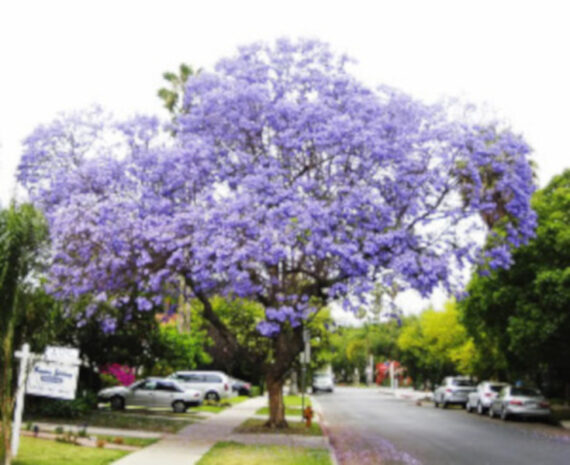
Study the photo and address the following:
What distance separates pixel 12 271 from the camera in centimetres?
1059

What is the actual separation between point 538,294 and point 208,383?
2051cm

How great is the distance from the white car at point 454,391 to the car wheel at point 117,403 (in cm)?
1850

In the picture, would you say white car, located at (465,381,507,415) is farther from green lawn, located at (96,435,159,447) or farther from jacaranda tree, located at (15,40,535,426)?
green lawn, located at (96,435,159,447)

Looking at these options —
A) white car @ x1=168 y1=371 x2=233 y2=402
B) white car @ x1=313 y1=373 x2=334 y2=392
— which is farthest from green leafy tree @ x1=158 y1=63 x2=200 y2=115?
white car @ x1=313 y1=373 x2=334 y2=392

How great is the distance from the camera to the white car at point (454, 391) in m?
41.0

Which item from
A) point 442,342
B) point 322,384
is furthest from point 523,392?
point 322,384

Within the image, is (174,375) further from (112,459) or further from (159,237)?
(112,459)

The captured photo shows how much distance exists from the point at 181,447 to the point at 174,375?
918 inches

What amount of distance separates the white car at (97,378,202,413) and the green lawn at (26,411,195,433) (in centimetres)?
417

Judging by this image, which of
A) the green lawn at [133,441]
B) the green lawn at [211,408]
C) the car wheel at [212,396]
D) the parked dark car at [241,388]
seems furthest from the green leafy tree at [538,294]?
the parked dark car at [241,388]

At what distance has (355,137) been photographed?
18.9 meters

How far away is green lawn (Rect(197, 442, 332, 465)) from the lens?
48.3 feet

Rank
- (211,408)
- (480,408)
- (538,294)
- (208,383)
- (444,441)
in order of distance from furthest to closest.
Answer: (208,383) < (211,408) < (480,408) < (538,294) < (444,441)

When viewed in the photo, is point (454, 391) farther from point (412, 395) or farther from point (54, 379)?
point (54, 379)
